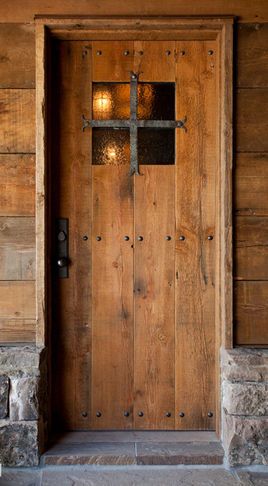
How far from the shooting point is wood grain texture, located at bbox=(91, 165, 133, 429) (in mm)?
2109

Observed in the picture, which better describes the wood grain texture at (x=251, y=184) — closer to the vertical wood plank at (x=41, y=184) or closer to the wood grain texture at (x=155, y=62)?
the wood grain texture at (x=155, y=62)

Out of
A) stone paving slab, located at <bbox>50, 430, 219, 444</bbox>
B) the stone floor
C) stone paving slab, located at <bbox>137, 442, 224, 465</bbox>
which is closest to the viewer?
the stone floor

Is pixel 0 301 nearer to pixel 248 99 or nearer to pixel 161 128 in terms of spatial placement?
pixel 161 128

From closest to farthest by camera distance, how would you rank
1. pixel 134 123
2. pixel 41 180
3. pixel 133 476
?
pixel 133 476 → pixel 41 180 → pixel 134 123

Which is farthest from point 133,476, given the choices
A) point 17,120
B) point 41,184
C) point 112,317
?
point 17,120

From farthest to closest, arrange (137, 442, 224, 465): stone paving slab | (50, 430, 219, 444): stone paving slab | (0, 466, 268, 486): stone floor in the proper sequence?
1. (50, 430, 219, 444): stone paving slab
2. (137, 442, 224, 465): stone paving slab
3. (0, 466, 268, 486): stone floor

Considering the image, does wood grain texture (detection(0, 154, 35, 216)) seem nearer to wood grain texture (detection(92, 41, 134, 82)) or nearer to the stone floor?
wood grain texture (detection(92, 41, 134, 82))

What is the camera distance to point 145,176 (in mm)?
2098

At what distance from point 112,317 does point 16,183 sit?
2.44 ft

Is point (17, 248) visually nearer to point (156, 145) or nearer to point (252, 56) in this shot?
point (156, 145)

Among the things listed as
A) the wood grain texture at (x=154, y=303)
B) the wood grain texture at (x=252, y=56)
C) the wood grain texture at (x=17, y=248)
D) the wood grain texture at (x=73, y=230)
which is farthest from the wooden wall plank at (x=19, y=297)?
the wood grain texture at (x=252, y=56)

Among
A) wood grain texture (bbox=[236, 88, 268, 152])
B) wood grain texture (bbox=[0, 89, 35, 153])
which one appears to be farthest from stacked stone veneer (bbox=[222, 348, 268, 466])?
wood grain texture (bbox=[0, 89, 35, 153])

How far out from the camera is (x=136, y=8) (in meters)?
1.97

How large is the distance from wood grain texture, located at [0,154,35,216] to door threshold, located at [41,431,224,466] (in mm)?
1049
